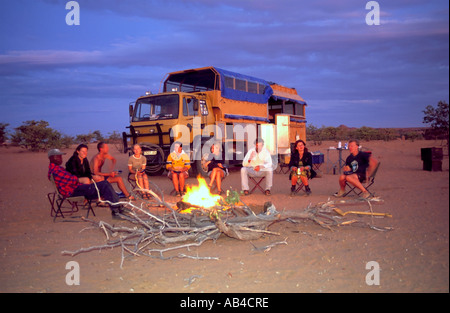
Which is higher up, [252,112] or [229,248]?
[252,112]

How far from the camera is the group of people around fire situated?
5527 millimetres

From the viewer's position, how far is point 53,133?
24.6m

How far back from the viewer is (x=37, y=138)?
2372 cm

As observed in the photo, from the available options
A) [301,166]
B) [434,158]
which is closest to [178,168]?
[301,166]

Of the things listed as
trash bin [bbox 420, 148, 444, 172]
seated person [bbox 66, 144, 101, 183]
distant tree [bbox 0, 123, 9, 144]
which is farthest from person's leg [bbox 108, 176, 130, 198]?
distant tree [bbox 0, 123, 9, 144]

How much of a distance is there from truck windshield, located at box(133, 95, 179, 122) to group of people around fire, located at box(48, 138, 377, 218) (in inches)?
98.2

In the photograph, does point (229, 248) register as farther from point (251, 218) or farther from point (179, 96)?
point (179, 96)

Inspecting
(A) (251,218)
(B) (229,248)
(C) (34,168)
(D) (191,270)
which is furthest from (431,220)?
(C) (34,168)

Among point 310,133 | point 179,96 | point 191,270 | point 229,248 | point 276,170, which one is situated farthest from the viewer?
point 310,133

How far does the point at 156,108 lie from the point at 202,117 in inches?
53.2

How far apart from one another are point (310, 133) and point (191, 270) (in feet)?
111

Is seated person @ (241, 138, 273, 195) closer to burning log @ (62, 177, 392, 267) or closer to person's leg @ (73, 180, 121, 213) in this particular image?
burning log @ (62, 177, 392, 267)

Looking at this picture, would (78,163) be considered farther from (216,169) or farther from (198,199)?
(216,169)

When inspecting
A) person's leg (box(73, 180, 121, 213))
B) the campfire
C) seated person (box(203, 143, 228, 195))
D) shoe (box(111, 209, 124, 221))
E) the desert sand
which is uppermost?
seated person (box(203, 143, 228, 195))
